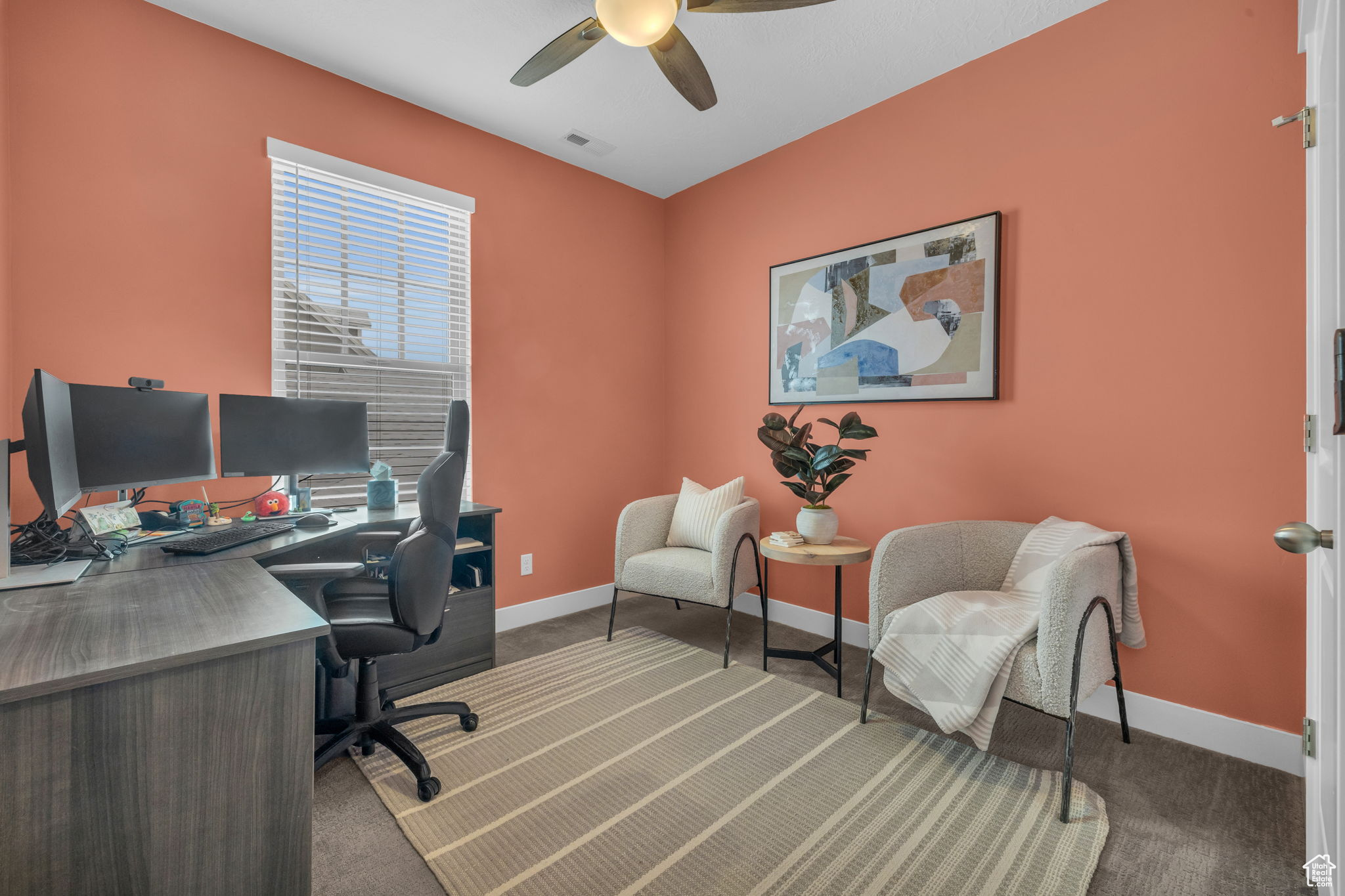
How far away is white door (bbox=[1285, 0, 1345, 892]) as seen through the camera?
94 cm

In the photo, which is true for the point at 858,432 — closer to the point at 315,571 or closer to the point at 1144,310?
the point at 1144,310

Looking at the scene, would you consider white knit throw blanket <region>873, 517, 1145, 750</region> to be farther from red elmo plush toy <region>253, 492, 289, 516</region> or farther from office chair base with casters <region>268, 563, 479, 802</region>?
red elmo plush toy <region>253, 492, 289, 516</region>

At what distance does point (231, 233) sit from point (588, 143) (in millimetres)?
1866

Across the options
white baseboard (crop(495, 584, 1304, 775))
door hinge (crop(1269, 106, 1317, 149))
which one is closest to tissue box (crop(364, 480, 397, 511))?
white baseboard (crop(495, 584, 1304, 775))

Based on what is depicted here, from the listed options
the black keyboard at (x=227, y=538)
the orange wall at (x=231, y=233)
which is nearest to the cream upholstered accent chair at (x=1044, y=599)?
the orange wall at (x=231, y=233)

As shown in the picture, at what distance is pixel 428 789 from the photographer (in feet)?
5.79

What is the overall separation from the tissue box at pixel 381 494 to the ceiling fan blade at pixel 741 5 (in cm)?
228

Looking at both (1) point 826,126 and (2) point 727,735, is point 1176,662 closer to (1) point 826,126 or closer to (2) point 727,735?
(2) point 727,735

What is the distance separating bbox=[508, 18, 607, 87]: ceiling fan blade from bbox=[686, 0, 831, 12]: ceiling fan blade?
13.1 inches

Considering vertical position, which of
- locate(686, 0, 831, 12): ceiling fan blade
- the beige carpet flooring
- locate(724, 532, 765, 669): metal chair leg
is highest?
locate(686, 0, 831, 12): ceiling fan blade

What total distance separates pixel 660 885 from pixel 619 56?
3.07 meters

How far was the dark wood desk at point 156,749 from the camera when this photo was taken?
A: 0.86m

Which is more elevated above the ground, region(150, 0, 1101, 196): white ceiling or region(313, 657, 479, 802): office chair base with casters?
region(150, 0, 1101, 196): white ceiling

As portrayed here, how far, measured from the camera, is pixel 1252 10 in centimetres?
194
